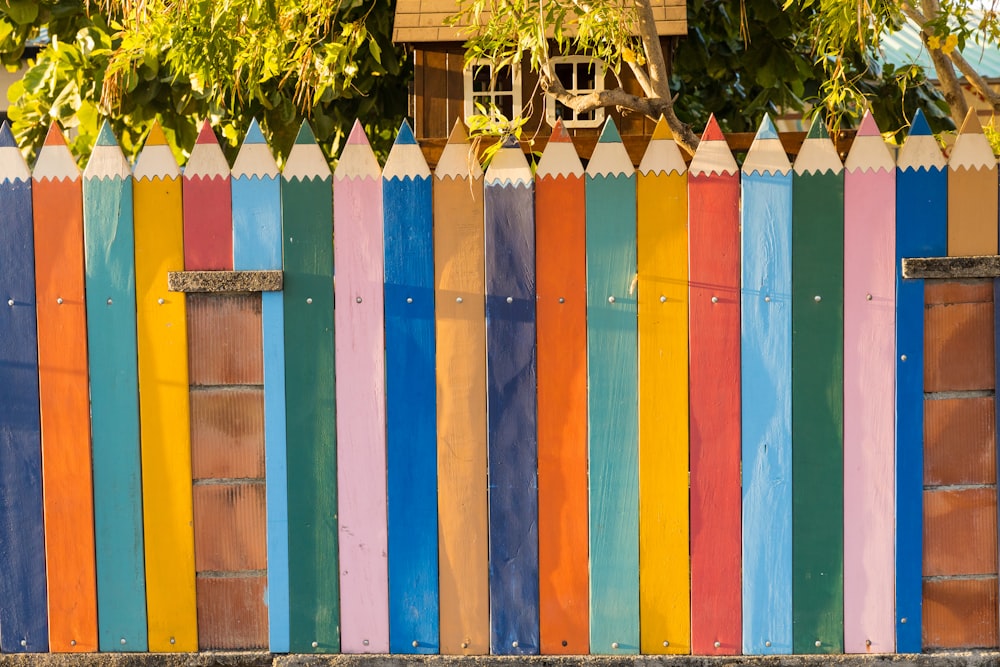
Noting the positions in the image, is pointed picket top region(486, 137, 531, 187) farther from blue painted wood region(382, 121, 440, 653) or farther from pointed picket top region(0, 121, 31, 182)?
pointed picket top region(0, 121, 31, 182)

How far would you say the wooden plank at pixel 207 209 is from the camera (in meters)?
2.96

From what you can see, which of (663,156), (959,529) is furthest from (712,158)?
(959,529)

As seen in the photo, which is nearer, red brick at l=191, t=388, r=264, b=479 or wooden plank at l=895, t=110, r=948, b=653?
wooden plank at l=895, t=110, r=948, b=653

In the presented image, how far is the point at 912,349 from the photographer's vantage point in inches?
115

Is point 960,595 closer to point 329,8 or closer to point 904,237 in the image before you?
point 904,237

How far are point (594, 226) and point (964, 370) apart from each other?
3.79 ft

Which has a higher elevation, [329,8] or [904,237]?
[329,8]

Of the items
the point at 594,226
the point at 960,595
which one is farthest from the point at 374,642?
the point at 960,595

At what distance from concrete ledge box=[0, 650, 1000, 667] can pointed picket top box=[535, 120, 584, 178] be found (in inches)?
55.7

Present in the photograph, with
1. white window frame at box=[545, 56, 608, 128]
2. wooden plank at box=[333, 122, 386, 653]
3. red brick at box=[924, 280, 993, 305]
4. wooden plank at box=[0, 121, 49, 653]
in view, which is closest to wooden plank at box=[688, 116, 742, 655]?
red brick at box=[924, 280, 993, 305]

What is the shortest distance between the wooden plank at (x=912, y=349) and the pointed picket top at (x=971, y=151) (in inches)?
1.6

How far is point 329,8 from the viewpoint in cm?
447

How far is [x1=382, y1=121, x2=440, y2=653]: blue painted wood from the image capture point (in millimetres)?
2955

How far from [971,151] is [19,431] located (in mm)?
2902
